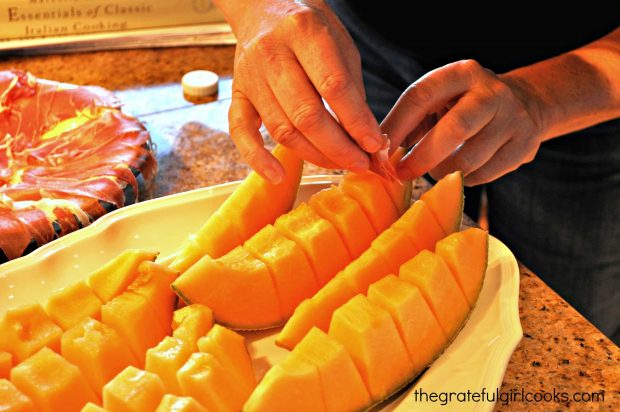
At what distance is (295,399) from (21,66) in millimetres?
1488

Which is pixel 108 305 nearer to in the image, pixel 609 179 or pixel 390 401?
pixel 390 401

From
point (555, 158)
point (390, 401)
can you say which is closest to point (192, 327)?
point (390, 401)

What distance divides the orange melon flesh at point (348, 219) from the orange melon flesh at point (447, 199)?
0.40 ft

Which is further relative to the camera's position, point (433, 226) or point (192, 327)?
point (433, 226)

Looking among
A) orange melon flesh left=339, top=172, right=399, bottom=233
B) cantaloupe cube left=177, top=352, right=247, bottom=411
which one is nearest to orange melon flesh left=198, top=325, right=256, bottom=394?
cantaloupe cube left=177, top=352, right=247, bottom=411

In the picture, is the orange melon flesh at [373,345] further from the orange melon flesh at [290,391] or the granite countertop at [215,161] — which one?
the granite countertop at [215,161]

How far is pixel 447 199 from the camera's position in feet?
4.07

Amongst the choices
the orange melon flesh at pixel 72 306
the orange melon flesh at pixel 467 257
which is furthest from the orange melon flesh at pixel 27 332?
the orange melon flesh at pixel 467 257

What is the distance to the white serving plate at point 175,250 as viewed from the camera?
107cm

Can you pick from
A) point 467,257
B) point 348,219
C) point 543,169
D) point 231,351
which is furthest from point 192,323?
point 543,169

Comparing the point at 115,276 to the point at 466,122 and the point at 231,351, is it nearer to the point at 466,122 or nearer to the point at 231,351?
the point at 231,351

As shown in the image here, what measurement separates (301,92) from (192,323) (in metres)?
0.41

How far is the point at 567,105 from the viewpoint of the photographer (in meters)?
1.35

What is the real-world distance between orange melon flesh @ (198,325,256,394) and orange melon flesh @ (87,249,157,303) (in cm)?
18
